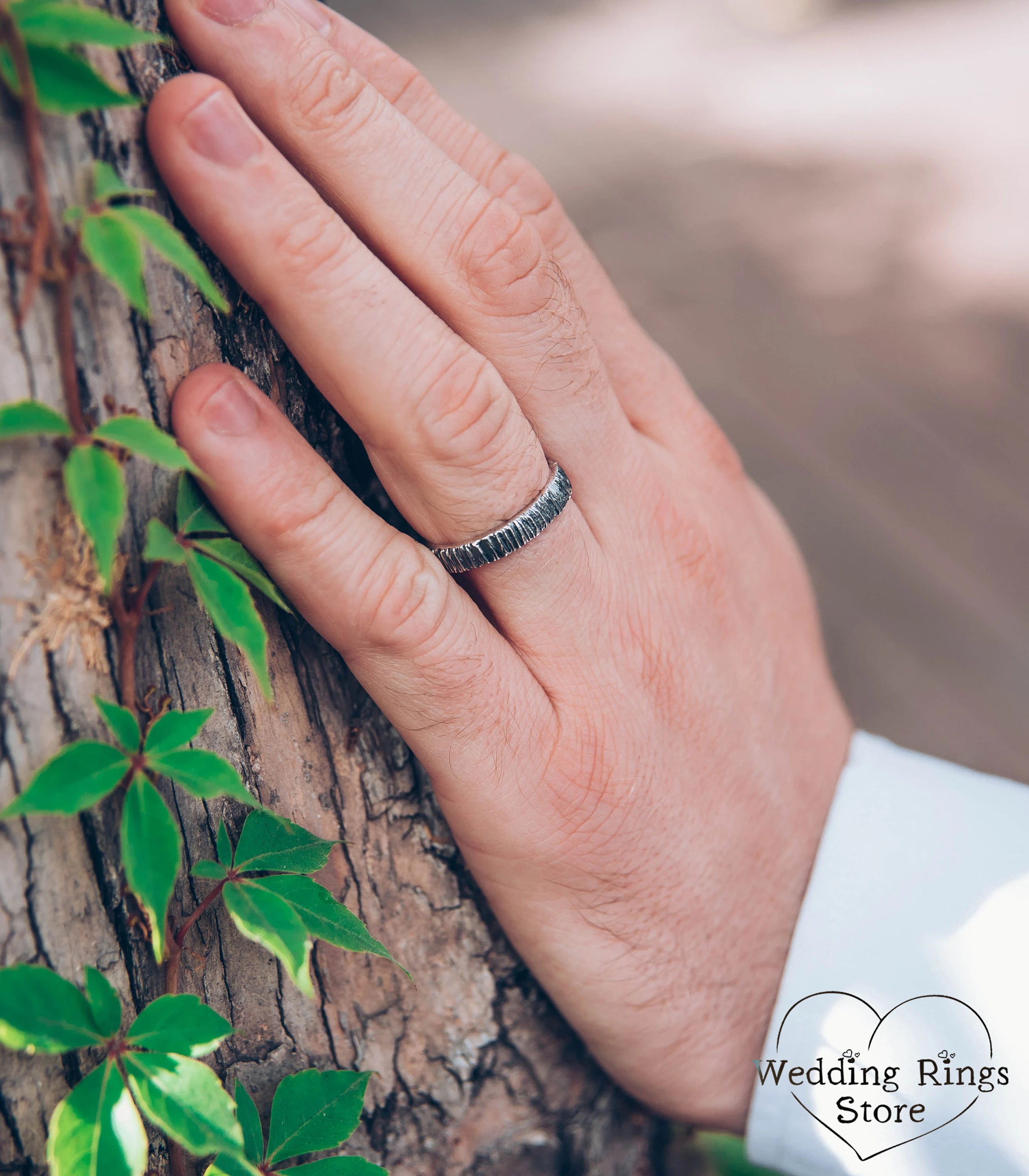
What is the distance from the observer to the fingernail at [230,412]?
658mm

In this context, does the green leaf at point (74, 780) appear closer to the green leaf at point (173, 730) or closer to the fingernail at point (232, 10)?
the green leaf at point (173, 730)

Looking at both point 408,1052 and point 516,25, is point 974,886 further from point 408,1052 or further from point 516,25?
point 516,25

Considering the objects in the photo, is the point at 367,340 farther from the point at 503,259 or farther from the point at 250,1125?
the point at 250,1125

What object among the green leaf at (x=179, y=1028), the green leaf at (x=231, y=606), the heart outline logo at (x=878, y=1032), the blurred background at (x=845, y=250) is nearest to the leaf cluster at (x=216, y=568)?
the green leaf at (x=231, y=606)

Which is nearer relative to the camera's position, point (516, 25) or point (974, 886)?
point (974, 886)

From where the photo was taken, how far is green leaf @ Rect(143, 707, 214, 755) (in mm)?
559

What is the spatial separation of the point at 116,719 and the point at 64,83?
1.25 feet

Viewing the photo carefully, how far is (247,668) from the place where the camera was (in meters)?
0.74

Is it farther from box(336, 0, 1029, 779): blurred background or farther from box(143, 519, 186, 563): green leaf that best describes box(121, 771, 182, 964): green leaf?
box(336, 0, 1029, 779): blurred background

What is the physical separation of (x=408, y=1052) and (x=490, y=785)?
0.33 m

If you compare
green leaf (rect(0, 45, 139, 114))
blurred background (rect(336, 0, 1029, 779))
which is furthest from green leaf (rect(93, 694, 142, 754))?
blurred background (rect(336, 0, 1029, 779))

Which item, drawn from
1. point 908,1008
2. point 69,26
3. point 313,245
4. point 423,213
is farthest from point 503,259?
point 908,1008

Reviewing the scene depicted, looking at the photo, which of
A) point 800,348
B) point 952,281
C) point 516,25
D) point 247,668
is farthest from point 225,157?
point 516,25

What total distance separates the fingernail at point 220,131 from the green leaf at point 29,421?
25 centimetres
